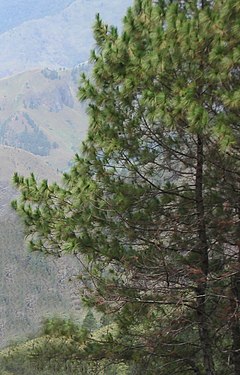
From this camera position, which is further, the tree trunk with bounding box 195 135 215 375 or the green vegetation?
the tree trunk with bounding box 195 135 215 375

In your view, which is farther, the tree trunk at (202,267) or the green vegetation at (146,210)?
the tree trunk at (202,267)

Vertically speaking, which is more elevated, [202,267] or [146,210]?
[146,210]

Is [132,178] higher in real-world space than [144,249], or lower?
higher

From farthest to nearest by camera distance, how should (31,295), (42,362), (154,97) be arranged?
(31,295) → (42,362) → (154,97)

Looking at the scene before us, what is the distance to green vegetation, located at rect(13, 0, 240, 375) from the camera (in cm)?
760

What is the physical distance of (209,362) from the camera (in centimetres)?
798

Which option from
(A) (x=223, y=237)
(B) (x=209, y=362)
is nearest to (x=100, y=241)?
(A) (x=223, y=237)

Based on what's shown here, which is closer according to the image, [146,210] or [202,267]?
[202,267]

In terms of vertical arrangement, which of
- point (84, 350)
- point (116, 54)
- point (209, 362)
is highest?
point (116, 54)

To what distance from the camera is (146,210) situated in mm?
8375

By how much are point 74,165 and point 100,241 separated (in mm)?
1383

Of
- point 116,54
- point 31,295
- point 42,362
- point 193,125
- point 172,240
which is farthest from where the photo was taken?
point 31,295

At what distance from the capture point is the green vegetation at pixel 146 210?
760 centimetres

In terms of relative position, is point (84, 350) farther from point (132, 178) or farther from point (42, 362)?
point (132, 178)
